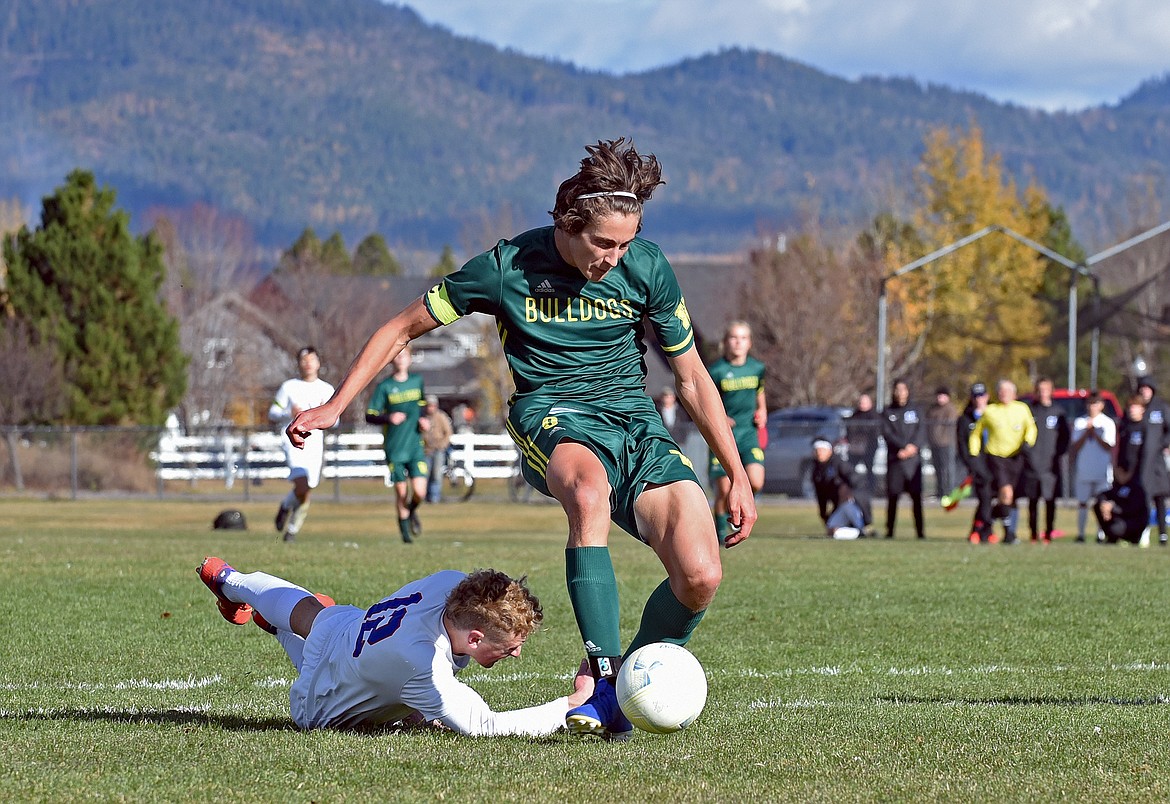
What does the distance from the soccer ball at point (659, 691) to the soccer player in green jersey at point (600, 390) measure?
5.6 inches

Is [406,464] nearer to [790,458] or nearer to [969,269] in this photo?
[790,458]

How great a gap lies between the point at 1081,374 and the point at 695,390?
60831 mm

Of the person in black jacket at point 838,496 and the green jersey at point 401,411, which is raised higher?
the green jersey at point 401,411

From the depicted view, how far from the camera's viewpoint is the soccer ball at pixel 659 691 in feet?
17.5

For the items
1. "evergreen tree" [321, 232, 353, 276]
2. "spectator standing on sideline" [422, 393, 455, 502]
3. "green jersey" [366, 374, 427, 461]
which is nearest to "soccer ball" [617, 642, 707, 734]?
"green jersey" [366, 374, 427, 461]

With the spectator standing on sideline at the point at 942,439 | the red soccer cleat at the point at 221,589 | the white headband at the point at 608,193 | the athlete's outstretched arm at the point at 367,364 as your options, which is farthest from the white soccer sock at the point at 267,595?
the spectator standing on sideline at the point at 942,439

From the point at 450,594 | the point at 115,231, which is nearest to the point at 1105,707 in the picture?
the point at 450,594

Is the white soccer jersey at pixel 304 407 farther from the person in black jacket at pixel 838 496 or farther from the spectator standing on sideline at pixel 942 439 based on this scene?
the spectator standing on sideline at pixel 942 439

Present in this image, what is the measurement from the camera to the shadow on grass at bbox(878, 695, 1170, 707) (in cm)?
647

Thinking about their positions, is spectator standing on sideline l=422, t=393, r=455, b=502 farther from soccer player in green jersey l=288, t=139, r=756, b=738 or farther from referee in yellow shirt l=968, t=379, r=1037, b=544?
soccer player in green jersey l=288, t=139, r=756, b=738

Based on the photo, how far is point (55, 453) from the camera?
31844 millimetres

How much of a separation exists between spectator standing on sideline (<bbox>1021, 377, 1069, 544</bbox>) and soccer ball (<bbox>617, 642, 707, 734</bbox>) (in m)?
15.9

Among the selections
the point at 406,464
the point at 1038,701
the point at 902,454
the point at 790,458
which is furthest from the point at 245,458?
the point at 1038,701

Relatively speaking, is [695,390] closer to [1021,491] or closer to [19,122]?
[1021,491]
